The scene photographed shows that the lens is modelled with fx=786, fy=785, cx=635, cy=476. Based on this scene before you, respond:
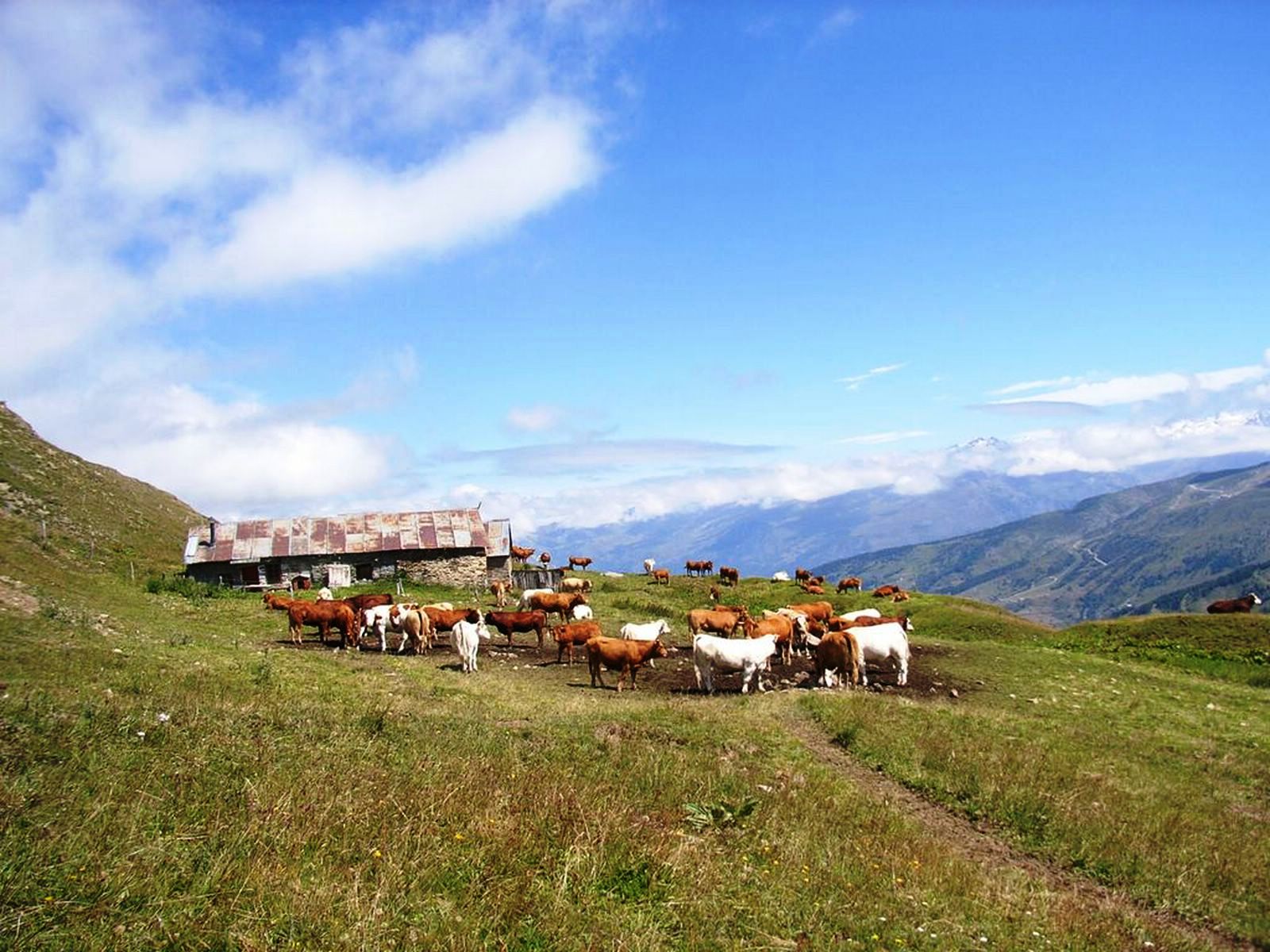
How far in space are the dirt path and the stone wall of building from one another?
3846 centimetres

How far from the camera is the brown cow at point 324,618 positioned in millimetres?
29344

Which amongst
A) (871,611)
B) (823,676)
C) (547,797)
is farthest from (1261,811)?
(871,611)

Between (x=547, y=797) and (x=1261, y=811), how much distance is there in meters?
15.0

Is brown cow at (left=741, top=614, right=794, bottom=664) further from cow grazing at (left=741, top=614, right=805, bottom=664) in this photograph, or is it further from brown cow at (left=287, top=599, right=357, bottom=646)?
brown cow at (left=287, top=599, right=357, bottom=646)

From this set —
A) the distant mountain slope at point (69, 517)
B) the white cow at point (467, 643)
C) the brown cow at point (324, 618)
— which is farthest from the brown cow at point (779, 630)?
the distant mountain slope at point (69, 517)

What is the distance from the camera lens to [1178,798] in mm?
15289

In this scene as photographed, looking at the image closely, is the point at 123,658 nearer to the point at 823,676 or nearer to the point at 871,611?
the point at 823,676

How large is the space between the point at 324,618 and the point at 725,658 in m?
15.5

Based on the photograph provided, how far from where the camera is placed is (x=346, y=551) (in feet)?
170

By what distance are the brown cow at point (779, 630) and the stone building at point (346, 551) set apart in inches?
1081

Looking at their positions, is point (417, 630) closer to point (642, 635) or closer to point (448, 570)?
point (642, 635)

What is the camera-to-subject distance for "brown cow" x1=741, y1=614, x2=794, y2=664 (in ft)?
96.2

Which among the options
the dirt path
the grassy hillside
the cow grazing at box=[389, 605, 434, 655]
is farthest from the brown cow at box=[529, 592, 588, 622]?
the dirt path

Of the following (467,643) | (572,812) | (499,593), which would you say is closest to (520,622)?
(467,643)
